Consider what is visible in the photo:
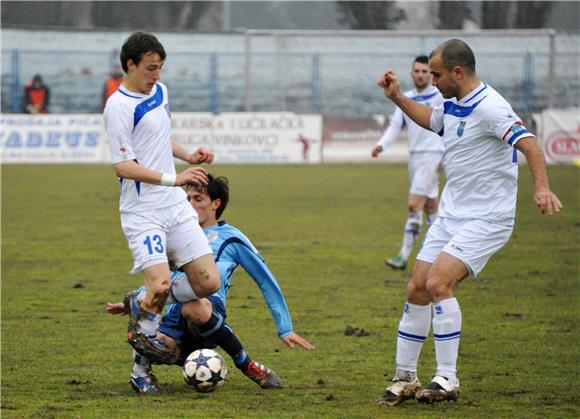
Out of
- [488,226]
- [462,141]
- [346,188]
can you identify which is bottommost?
[346,188]

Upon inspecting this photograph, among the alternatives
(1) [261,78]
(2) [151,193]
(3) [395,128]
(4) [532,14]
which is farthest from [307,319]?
(4) [532,14]

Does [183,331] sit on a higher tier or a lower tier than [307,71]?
lower

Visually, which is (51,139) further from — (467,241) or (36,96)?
(467,241)

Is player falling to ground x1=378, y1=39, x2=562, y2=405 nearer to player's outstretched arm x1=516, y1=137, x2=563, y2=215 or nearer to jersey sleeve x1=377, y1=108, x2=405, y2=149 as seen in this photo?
player's outstretched arm x1=516, y1=137, x2=563, y2=215

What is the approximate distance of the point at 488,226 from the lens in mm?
6691

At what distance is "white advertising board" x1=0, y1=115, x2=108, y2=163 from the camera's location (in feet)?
Answer: 96.4

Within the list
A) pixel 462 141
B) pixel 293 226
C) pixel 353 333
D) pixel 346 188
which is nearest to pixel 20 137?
pixel 346 188

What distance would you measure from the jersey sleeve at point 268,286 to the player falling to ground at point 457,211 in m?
0.72

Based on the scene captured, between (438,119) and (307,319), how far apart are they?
9.79 feet

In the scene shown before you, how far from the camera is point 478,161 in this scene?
6.70 meters

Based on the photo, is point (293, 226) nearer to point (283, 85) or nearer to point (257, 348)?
point (257, 348)

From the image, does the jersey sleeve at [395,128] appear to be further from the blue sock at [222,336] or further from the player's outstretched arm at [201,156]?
the blue sock at [222,336]

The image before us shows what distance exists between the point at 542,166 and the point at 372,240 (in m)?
8.85

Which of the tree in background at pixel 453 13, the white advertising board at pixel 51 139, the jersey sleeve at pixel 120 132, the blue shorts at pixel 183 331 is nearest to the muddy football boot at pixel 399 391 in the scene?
the blue shorts at pixel 183 331
